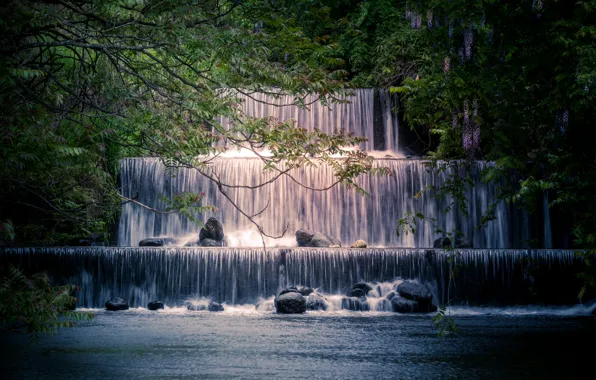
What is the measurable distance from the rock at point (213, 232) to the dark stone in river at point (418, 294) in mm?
5629

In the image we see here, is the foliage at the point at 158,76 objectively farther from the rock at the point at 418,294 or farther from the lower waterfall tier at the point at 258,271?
the rock at the point at 418,294

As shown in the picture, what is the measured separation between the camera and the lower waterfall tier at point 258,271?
588 inches

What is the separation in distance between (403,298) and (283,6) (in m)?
8.37

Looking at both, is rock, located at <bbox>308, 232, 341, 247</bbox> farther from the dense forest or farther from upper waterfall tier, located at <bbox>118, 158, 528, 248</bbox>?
the dense forest

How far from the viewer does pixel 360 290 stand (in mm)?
14727

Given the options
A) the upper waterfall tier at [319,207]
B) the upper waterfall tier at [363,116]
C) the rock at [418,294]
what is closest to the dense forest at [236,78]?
the rock at [418,294]

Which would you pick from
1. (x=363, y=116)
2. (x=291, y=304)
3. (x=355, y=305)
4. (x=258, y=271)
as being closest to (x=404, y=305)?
(x=355, y=305)

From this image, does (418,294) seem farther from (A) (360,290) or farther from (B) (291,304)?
(B) (291,304)

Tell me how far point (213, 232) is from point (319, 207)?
3.27m

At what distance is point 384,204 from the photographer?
1944cm

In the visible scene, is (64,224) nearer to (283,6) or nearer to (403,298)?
(403,298)

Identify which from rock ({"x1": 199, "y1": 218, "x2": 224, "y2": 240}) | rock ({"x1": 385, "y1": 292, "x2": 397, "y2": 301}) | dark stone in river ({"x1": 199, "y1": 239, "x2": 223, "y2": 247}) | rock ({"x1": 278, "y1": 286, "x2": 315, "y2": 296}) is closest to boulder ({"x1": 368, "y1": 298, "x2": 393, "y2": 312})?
rock ({"x1": 385, "y1": 292, "x2": 397, "y2": 301})

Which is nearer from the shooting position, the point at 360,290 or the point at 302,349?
the point at 302,349

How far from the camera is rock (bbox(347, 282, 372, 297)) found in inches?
579
